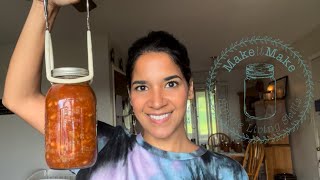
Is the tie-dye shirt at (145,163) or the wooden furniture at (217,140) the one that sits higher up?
the tie-dye shirt at (145,163)

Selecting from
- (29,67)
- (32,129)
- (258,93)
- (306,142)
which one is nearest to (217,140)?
(306,142)

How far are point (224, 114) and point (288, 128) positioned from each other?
54 centimetres

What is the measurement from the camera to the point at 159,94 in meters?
0.64

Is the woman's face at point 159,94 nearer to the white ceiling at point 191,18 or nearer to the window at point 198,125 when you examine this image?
the white ceiling at point 191,18

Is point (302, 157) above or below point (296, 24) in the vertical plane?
below

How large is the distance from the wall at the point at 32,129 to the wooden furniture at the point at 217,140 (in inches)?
48.2

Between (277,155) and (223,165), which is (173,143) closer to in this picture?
(223,165)

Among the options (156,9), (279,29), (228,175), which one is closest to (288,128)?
(279,29)

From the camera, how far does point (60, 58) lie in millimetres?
3096

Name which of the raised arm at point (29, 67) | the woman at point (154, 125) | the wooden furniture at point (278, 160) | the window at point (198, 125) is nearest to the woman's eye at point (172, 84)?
the woman at point (154, 125)

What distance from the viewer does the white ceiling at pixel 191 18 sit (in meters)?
2.35

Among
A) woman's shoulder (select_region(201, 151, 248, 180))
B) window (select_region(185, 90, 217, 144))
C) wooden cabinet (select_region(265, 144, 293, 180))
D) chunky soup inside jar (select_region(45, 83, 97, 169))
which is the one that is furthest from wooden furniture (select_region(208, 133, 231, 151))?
chunky soup inside jar (select_region(45, 83, 97, 169))

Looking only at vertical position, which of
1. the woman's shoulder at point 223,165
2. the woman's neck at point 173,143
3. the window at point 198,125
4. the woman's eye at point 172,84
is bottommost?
the window at point 198,125

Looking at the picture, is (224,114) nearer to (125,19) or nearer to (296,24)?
(296,24)
